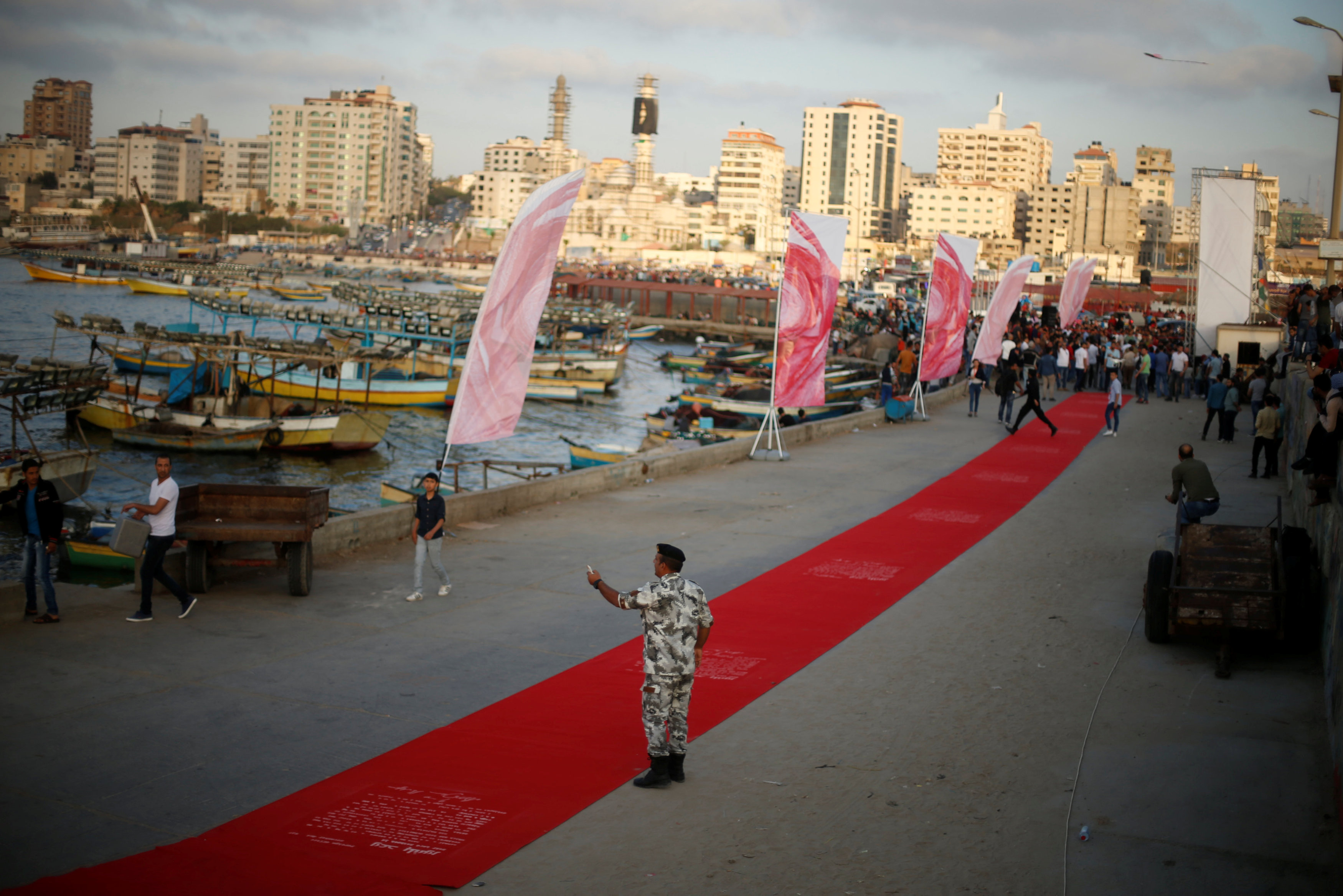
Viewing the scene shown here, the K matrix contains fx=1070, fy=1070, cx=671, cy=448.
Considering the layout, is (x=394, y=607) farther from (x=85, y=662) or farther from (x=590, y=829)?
(x=590, y=829)

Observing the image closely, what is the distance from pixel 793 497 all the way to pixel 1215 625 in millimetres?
9128

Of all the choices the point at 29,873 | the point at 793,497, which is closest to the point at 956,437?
the point at 793,497

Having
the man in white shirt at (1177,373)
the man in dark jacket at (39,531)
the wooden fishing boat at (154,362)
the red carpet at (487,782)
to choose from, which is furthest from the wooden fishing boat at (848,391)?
the man in dark jacket at (39,531)

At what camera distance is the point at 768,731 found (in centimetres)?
832

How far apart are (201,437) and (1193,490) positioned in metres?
28.8

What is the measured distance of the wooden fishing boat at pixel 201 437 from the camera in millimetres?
32375

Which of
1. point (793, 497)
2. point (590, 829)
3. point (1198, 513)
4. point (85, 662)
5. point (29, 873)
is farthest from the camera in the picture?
point (793, 497)

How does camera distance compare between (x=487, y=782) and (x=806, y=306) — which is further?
(x=806, y=306)

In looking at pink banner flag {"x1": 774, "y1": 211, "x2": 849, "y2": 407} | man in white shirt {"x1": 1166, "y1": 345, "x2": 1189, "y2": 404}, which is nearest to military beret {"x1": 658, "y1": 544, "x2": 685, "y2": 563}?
pink banner flag {"x1": 774, "y1": 211, "x2": 849, "y2": 407}

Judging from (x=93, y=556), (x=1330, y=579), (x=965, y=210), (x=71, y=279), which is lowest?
(x=93, y=556)

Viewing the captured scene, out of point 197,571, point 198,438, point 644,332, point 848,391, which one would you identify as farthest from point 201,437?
point 644,332

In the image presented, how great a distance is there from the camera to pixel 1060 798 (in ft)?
23.5

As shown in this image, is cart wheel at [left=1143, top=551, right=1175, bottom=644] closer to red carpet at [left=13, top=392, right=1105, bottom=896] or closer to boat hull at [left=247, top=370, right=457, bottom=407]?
red carpet at [left=13, top=392, right=1105, bottom=896]

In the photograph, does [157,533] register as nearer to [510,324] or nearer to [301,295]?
[510,324]
